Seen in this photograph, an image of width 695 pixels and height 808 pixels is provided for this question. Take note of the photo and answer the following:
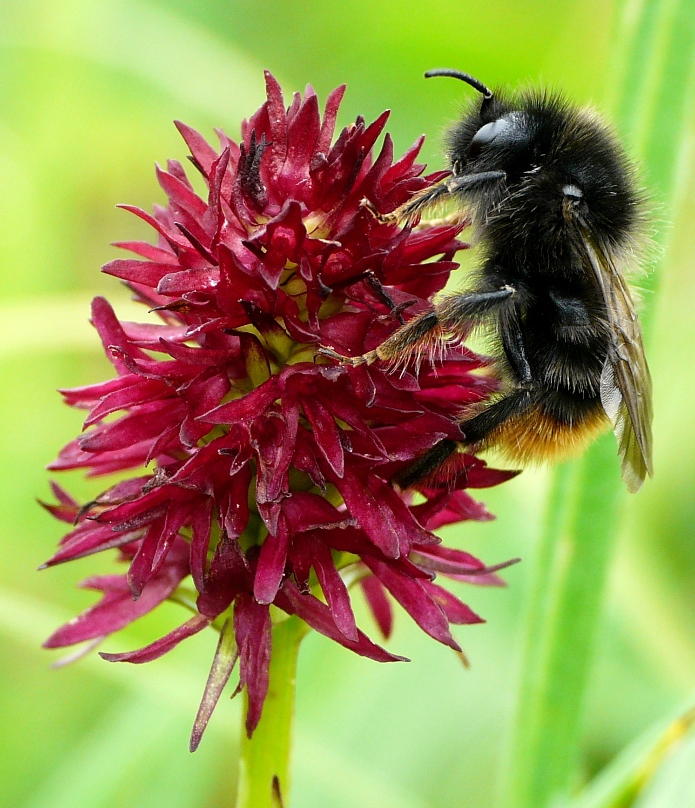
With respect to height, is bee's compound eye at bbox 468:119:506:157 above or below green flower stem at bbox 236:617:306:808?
above

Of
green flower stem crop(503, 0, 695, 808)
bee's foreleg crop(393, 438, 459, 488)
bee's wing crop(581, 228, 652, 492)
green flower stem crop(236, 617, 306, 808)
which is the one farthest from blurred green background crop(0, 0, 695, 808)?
green flower stem crop(236, 617, 306, 808)

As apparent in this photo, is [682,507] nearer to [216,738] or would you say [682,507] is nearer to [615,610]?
[615,610]

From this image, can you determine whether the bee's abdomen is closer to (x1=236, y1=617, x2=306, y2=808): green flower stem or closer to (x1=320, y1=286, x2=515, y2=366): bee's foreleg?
(x1=320, y1=286, x2=515, y2=366): bee's foreleg

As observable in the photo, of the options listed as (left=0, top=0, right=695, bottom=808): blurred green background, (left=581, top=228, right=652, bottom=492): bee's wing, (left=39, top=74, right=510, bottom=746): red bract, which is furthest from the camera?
(left=0, top=0, right=695, bottom=808): blurred green background

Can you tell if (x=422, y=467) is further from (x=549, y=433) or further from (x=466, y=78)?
(x=466, y=78)

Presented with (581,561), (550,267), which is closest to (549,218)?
(550,267)
